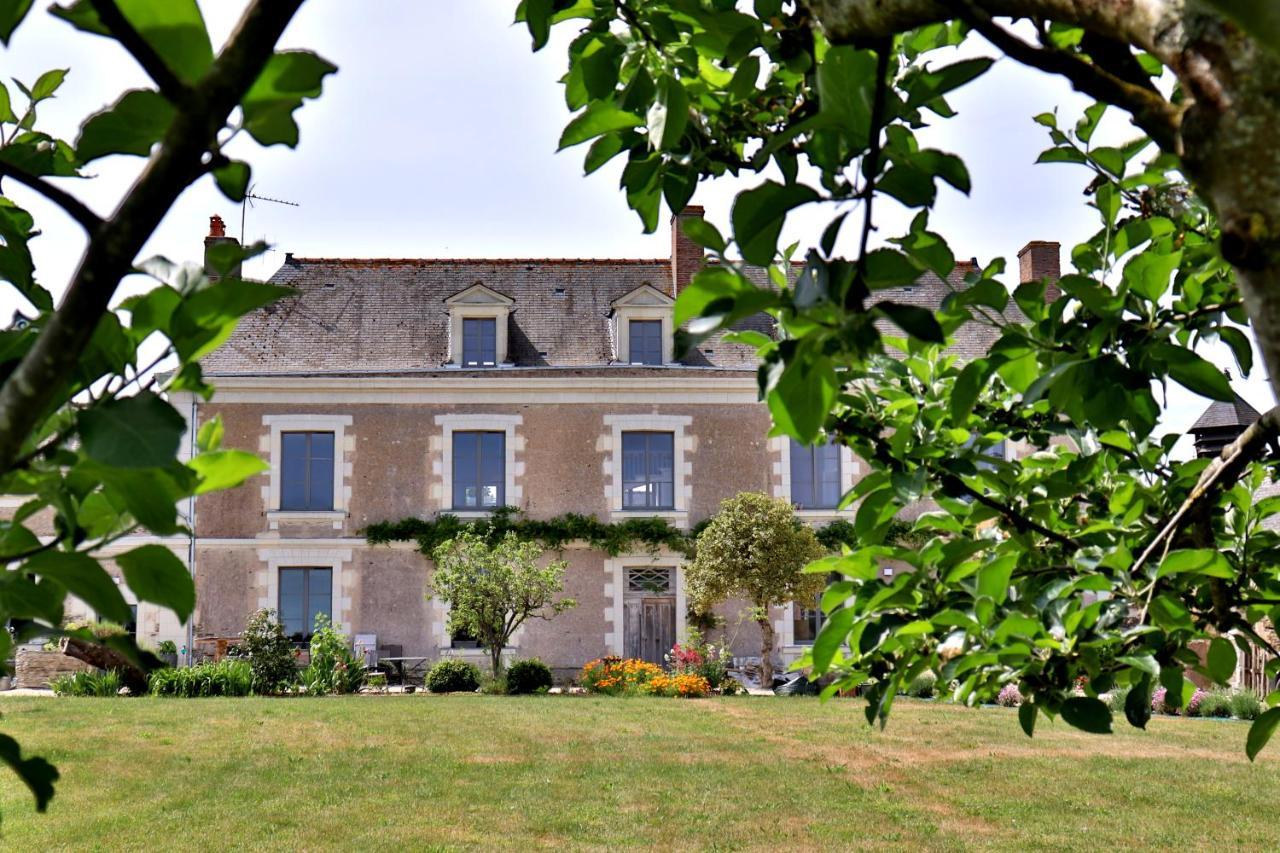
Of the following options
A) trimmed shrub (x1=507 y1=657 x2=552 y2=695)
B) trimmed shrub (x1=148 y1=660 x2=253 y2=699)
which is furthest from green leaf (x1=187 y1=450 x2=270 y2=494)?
trimmed shrub (x1=507 y1=657 x2=552 y2=695)

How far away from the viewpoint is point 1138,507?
7.19 feet

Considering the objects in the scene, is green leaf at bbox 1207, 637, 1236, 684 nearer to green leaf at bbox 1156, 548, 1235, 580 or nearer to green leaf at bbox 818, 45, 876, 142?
green leaf at bbox 1156, 548, 1235, 580

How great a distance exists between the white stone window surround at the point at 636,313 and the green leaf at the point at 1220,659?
714 inches

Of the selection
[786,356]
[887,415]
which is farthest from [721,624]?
[786,356]

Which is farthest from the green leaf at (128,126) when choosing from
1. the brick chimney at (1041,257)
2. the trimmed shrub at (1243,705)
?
the brick chimney at (1041,257)

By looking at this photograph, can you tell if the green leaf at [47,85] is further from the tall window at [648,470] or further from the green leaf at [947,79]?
the tall window at [648,470]

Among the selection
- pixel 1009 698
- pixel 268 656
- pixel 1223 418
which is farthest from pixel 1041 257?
pixel 268 656

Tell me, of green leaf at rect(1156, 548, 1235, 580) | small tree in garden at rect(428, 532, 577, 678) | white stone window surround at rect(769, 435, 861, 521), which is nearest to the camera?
green leaf at rect(1156, 548, 1235, 580)

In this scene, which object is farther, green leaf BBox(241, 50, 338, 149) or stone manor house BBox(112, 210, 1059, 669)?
stone manor house BBox(112, 210, 1059, 669)

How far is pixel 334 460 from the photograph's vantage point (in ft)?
66.8

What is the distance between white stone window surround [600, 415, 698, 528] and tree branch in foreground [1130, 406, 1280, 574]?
1827cm

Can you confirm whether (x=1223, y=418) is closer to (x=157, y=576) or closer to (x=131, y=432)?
(x=157, y=576)

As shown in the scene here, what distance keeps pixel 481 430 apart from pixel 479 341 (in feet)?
5.02

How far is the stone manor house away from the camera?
19906 millimetres
